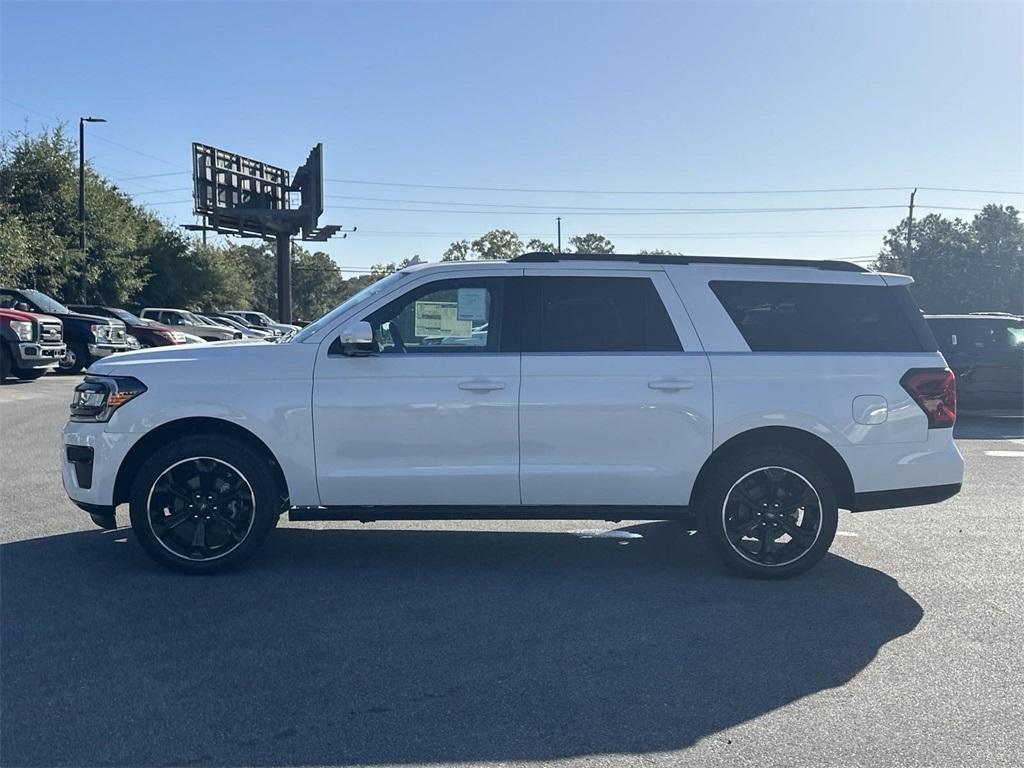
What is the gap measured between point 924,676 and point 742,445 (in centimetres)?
185

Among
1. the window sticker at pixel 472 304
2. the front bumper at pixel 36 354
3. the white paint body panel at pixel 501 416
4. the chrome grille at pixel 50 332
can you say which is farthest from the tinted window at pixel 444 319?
the chrome grille at pixel 50 332

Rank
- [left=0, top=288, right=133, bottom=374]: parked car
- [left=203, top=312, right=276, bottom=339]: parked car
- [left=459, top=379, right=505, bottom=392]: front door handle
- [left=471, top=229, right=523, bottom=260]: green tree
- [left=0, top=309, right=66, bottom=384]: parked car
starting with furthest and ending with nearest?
[left=471, top=229, right=523, bottom=260]: green tree
[left=203, top=312, right=276, bottom=339]: parked car
[left=0, top=288, right=133, bottom=374]: parked car
[left=0, top=309, right=66, bottom=384]: parked car
[left=459, top=379, right=505, bottom=392]: front door handle

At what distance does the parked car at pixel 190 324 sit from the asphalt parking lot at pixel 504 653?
22032 millimetres

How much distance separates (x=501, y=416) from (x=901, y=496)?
2588 mm

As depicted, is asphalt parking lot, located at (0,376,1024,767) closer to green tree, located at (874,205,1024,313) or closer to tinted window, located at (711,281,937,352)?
tinted window, located at (711,281,937,352)

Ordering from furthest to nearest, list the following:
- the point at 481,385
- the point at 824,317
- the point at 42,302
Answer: the point at 42,302 → the point at 824,317 → the point at 481,385

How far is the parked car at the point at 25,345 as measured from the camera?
17.5 m

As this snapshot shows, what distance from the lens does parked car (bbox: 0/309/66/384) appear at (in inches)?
691

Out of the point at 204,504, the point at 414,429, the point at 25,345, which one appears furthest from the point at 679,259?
the point at 25,345

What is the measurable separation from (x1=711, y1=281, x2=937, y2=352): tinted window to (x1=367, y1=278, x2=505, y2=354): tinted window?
4.78 ft

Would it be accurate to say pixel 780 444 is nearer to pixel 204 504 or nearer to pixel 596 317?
pixel 596 317

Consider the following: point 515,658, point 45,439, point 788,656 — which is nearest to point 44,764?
point 515,658

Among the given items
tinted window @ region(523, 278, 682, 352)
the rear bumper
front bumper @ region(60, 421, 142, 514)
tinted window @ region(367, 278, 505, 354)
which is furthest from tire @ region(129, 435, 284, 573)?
the rear bumper

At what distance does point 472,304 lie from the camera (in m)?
5.83
